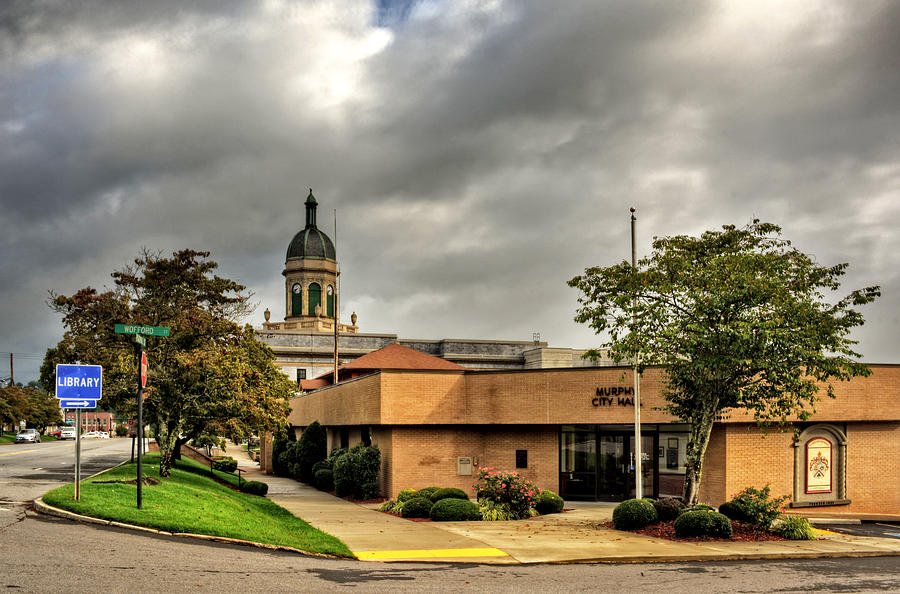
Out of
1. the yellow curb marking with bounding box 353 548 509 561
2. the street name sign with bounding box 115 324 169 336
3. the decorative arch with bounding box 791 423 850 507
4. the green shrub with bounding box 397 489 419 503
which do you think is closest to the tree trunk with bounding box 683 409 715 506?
the yellow curb marking with bounding box 353 548 509 561

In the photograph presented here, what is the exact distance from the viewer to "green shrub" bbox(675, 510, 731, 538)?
1936 cm

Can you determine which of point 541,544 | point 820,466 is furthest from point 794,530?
point 820,466

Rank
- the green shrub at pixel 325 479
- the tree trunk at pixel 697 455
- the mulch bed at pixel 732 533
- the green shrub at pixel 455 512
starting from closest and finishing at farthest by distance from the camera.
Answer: the mulch bed at pixel 732 533
the tree trunk at pixel 697 455
the green shrub at pixel 455 512
the green shrub at pixel 325 479

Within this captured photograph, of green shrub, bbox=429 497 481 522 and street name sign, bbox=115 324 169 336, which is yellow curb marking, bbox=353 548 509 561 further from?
street name sign, bbox=115 324 169 336

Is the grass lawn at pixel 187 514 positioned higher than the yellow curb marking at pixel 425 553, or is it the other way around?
the grass lawn at pixel 187 514

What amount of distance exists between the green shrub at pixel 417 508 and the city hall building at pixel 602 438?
16.9 ft

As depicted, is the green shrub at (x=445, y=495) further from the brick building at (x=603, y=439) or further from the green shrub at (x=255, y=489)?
the green shrub at (x=255, y=489)

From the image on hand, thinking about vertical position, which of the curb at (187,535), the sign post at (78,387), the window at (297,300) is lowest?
the curb at (187,535)

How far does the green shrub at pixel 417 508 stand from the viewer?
24844 millimetres

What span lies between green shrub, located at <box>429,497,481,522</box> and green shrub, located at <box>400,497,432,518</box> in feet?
3.29

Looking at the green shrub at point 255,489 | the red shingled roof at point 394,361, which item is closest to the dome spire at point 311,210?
the red shingled roof at point 394,361

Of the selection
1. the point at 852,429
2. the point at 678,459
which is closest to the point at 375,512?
A: the point at 678,459

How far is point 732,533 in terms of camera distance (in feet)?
65.4

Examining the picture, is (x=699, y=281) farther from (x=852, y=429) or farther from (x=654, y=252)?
(x=852, y=429)
